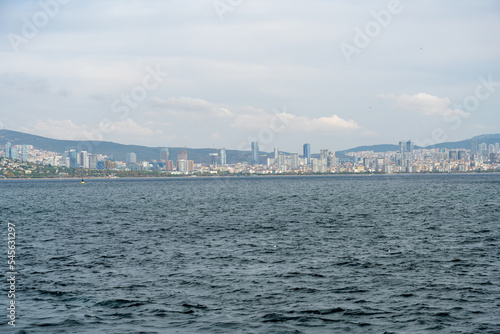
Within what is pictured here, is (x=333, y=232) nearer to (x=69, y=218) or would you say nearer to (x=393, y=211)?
(x=393, y=211)

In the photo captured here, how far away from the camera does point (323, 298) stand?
1011 inches

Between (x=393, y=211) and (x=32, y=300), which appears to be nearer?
(x=32, y=300)

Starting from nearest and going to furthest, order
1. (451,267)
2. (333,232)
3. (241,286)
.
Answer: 1. (241,286)
2. (451,267)
3. (333,232)

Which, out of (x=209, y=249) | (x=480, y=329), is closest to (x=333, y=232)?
(x=209, y=249)

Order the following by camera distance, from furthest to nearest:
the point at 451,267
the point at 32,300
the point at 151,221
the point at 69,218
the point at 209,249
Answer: the point at 69,218, the point at 151,221, the point at 209,249, the point at 451,267, the point at 32,300

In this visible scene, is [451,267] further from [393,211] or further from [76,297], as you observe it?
[393,211]

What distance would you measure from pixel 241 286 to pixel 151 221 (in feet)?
136

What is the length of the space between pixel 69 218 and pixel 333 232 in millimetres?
41542

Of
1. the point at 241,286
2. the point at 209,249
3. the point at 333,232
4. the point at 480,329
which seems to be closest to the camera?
the point at 480,329

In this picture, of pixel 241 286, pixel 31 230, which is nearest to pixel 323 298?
pixel 241 286

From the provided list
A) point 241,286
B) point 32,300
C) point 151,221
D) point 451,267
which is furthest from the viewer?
point 151,221

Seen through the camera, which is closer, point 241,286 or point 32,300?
point 32,300

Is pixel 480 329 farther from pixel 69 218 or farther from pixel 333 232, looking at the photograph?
pixel 69 218

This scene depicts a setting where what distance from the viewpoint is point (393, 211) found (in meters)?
78.8
